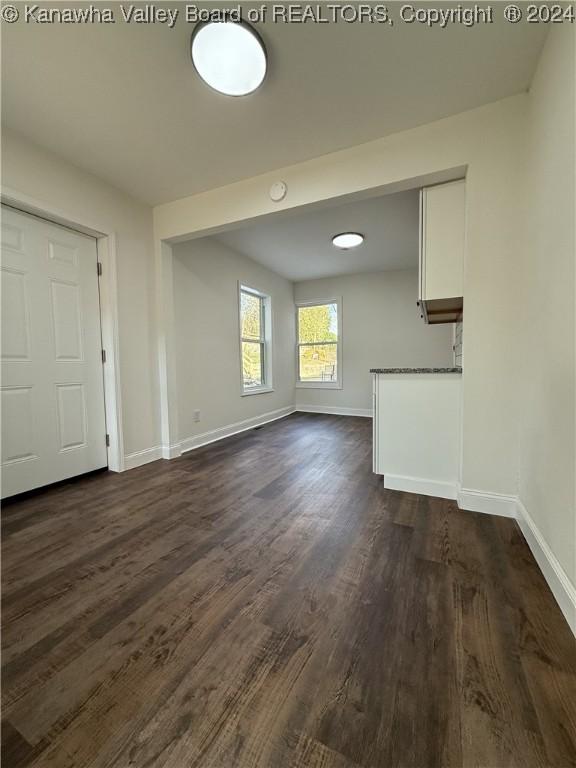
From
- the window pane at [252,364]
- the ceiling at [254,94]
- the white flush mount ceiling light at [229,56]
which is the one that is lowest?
the window pane at [252,364]

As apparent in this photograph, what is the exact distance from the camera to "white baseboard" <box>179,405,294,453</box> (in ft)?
11.7

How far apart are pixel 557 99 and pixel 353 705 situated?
2.49 m

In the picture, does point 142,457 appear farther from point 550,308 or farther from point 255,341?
point 550,308

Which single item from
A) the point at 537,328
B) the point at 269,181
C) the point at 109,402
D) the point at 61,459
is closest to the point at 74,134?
the point at 269,181

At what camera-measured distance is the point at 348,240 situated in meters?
3.80

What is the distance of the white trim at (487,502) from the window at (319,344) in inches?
153

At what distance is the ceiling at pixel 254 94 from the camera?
147 centimetres

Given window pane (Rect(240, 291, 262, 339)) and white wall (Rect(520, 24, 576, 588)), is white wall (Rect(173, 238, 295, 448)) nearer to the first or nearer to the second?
window pane (Rect(240, 291, 262, 339))

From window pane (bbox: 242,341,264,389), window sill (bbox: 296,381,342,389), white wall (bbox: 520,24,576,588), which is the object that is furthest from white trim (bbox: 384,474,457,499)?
window sill (bbox: 296,381,342,389)

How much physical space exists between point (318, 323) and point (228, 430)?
9.59 ft

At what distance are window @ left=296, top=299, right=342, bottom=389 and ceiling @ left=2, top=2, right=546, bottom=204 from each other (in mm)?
3594

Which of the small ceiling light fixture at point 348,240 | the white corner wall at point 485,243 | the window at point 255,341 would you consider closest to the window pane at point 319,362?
the window at point 255,341

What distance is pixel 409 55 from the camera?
1.57 metres

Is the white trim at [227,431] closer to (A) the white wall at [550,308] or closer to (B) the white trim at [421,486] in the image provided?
(B) the white trim at [421,486]
